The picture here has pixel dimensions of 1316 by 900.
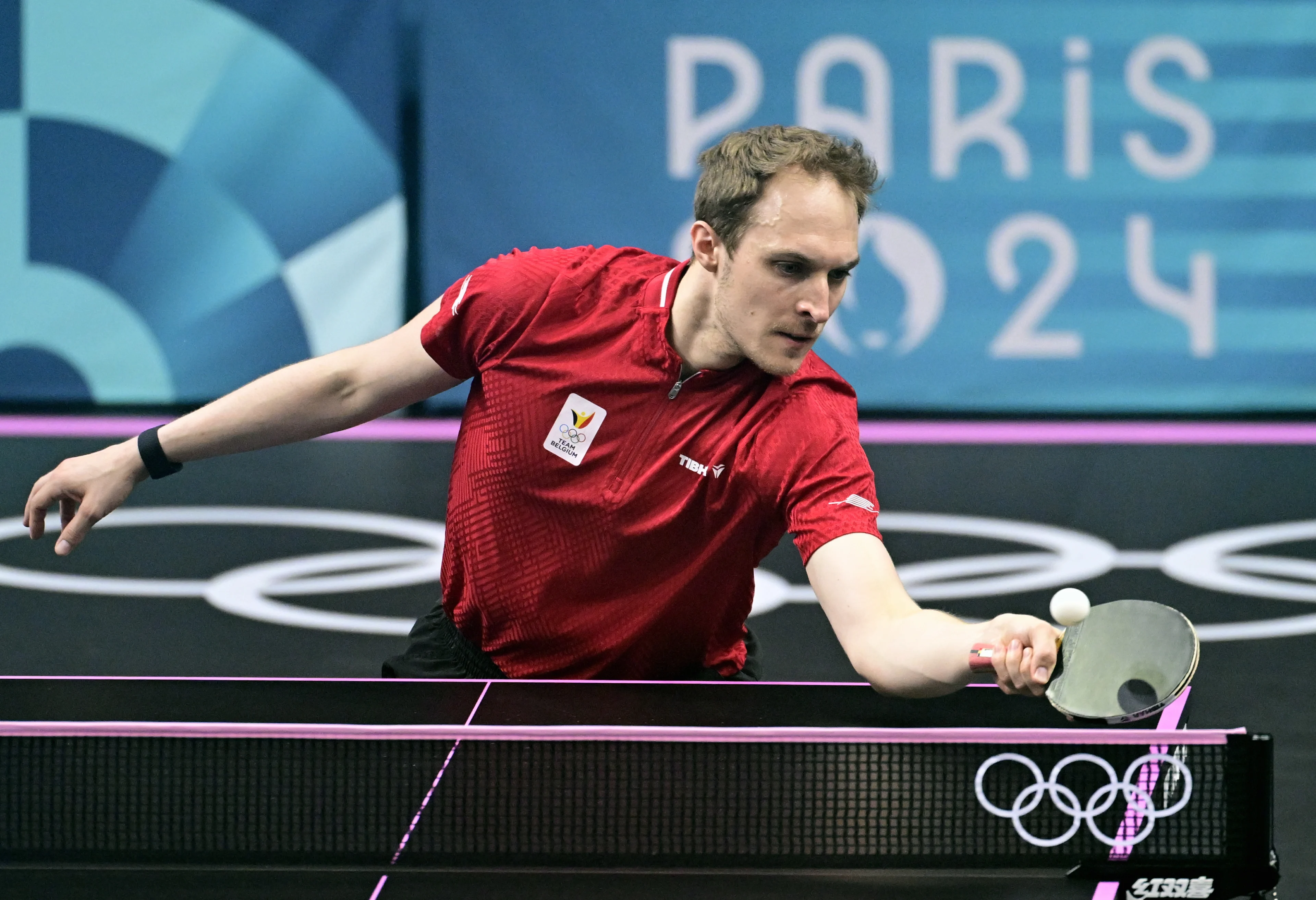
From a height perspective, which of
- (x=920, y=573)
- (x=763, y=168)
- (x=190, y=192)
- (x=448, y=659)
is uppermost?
(x=190, y=192)

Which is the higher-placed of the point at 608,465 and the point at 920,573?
the point at 608,465

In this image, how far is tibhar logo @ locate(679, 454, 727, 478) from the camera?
326 cm

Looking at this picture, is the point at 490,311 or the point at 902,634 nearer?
the point at 902,634

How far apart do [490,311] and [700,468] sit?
600 mm

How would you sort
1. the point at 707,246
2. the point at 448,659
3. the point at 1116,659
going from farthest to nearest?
the point at 448,659 → the point at 707,246 → the point at 1116,659

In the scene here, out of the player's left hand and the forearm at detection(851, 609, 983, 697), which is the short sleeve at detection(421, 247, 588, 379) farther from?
the player's left hand

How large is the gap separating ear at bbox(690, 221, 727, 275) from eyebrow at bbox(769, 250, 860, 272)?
18 centimetres

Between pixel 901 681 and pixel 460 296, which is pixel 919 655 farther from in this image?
pixel 460 296

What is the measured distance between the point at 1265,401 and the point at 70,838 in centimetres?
860

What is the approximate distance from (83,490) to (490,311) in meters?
0.92

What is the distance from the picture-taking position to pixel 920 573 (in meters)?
6.41

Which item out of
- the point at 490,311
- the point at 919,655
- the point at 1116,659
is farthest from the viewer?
the point at 490,311

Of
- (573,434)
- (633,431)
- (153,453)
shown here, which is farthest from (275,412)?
(633,431)

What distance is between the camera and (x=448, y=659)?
12.1 feet
